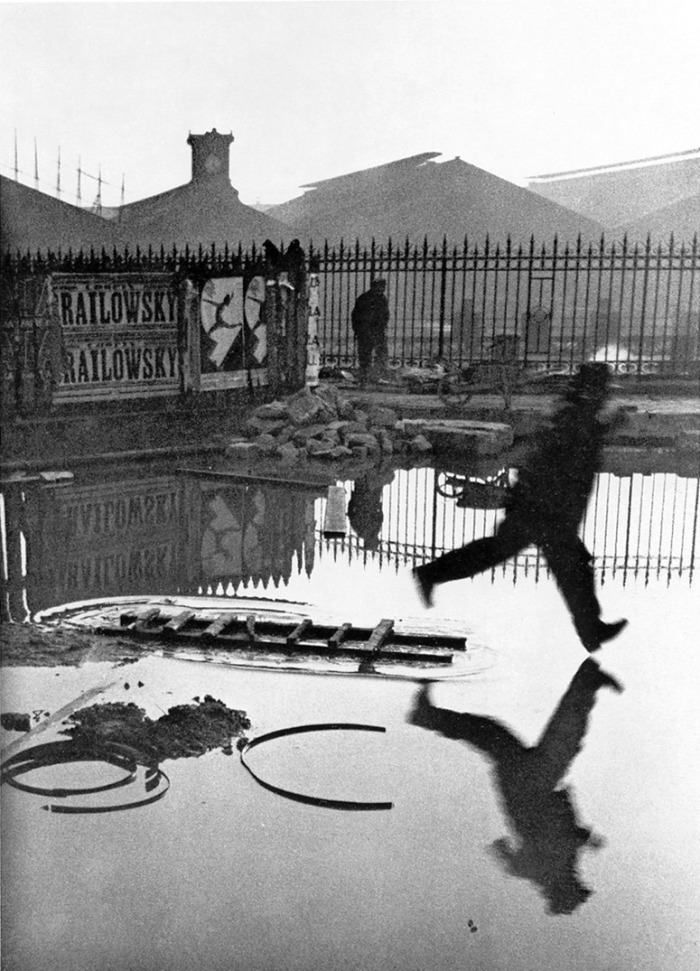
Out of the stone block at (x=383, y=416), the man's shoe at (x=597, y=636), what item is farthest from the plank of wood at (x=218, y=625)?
the man's shoe at (x=597, y=636)

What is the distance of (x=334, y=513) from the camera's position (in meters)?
6.33

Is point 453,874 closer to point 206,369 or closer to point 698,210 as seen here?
point 698,210

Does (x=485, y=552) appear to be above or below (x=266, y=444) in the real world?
below

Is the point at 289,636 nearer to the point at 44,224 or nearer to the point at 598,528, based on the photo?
the point at 598,528

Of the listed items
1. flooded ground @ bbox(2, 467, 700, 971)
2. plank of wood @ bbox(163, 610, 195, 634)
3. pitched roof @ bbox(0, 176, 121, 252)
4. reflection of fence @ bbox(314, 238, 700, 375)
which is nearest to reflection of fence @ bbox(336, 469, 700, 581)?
flooded ground @ bbox(2, 467, 700, 971)

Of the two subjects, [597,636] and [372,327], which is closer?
[597,636]

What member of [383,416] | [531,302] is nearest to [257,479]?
[383,416]

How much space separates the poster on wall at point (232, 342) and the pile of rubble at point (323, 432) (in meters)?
0.23

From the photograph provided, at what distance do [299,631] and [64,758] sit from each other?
1361mm

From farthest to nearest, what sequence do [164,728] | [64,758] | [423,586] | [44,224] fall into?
[423,586] < [44,224] < [164,728] < [64,758]

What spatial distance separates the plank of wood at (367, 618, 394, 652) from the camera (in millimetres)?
5117

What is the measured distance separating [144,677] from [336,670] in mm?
917

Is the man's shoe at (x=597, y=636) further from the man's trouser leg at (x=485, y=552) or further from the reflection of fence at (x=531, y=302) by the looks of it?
the reflection of fence at (x=531, y=302)

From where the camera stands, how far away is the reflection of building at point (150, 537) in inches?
230
